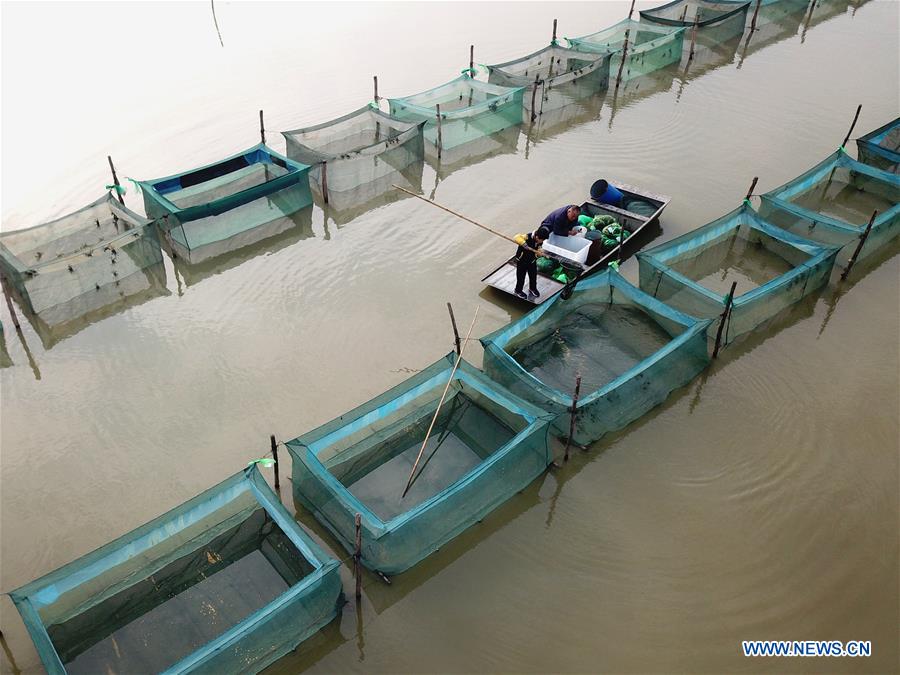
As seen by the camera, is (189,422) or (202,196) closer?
(189,422)

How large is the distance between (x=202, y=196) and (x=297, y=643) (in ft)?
30.3

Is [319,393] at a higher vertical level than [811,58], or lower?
lower

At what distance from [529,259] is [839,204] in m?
7.92

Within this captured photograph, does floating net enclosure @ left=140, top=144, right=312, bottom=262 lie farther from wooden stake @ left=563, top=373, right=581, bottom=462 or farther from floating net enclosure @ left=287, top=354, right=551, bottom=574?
wooden stake @ left=563, top=373, right=581, bottom=462

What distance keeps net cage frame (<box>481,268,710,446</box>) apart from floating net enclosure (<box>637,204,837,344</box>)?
72cm

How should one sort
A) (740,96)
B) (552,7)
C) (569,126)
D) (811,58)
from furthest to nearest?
(552,7) < (811,58) < (740,96) < (569,126)

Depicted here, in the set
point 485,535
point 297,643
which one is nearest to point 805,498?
point 485,535

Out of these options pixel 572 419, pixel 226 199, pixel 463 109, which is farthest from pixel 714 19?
pixel 572 419

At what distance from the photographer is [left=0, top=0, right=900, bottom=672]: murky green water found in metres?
8.11

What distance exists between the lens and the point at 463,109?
53.3 feet

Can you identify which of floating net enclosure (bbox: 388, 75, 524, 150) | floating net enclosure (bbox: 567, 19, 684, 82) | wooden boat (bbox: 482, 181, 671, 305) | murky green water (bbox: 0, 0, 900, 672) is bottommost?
murky green water (bbox: 0, 0, 900, 672)

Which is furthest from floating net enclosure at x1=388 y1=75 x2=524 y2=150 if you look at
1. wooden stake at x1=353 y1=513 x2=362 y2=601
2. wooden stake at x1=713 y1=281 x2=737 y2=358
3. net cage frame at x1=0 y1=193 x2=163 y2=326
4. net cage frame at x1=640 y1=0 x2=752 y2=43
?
wooden stake at x1=353 y1=513 x2=362 y2=601

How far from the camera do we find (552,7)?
80.6 ft

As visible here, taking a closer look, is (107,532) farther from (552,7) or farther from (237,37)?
(552,7)
